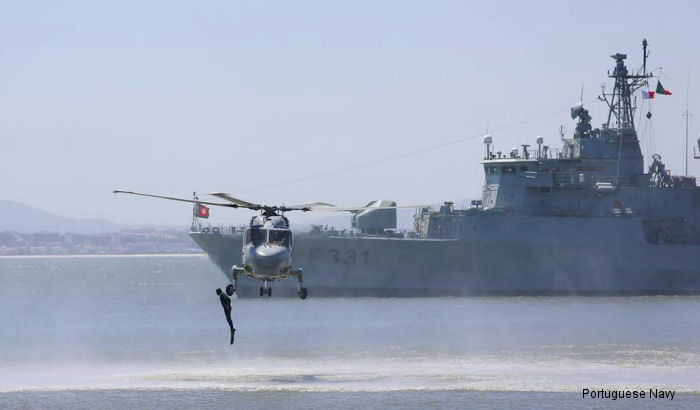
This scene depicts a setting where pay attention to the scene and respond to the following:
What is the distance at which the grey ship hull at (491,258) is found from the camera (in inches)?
2406

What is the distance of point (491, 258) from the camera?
61500 mm

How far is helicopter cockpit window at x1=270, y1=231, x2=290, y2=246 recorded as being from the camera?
92.2 feet

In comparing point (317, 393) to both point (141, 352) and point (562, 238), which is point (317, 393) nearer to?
point (141, 352)

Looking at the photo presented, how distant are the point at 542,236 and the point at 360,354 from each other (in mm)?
25505

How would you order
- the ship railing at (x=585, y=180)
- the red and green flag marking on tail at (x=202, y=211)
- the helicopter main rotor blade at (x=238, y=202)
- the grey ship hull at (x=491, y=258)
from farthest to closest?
the ship railing at (x=585, y=180) < the grey ship hull at (x=491, y=258) < the red and green flag marking on tail at (x=202, y=211) < the helicopter main rotor blade at (x=238, y=202)

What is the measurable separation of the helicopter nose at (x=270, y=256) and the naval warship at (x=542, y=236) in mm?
33012

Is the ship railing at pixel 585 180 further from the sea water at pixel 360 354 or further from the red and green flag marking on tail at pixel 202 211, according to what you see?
the red and green flag marking on tail at pixel 202 211

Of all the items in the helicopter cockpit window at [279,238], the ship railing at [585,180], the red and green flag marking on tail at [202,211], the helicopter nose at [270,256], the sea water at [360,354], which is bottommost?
the sea water at [360,354]

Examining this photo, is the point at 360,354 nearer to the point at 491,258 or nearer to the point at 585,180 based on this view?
the point at 491,258

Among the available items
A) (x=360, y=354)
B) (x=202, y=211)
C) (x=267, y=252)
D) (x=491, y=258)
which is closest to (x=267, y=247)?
(x=267, y=252)

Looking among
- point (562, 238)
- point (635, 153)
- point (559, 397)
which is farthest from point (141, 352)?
point (635, 153)

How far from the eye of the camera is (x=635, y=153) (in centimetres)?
6391

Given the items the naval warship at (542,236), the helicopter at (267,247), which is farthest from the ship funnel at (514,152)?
the helicopter at (267,247)

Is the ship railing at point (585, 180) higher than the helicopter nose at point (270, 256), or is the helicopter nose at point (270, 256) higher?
the ship railing at point (585, 180)
